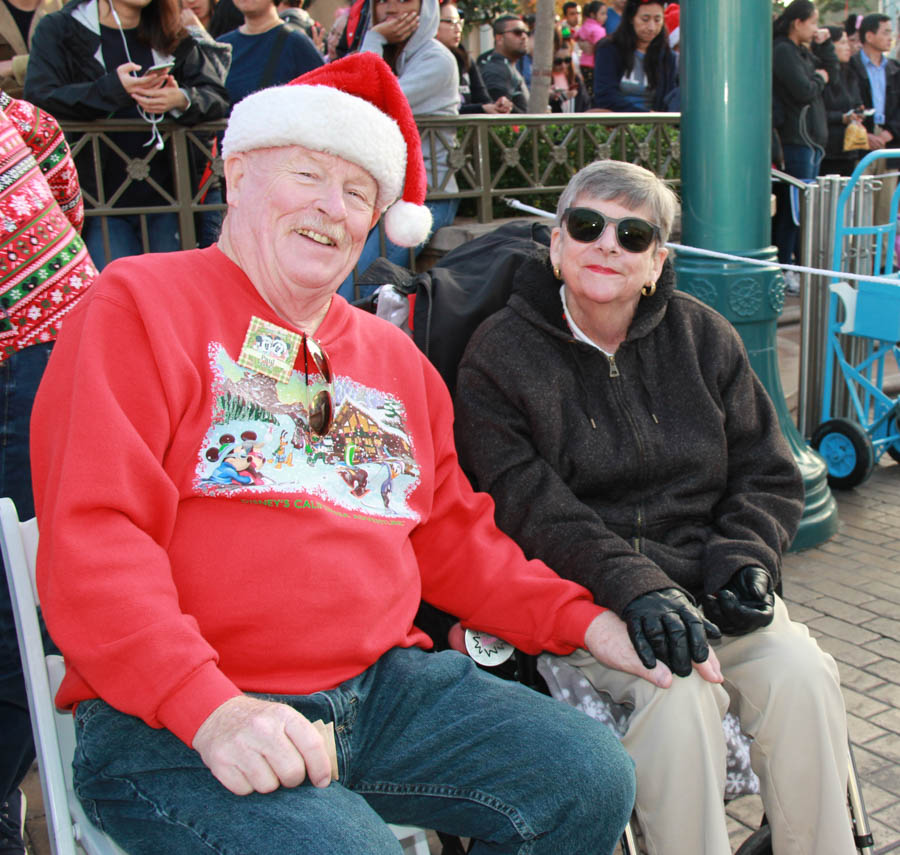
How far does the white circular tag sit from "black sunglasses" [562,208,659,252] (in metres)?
1.00

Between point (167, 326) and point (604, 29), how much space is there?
1074cm

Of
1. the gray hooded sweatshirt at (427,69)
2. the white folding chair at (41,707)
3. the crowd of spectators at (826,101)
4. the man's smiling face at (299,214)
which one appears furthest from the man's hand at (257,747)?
the crowd of spectators at (826,101)

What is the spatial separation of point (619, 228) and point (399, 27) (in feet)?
10.6

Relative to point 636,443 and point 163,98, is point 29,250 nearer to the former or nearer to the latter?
point 636,443

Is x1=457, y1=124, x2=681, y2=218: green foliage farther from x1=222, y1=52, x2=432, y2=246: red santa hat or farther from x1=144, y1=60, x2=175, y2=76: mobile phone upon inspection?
x1=222, y1=52, x2=432, y2=246: red santa hat

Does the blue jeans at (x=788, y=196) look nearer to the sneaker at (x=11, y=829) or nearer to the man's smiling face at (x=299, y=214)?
the man's smiling face at (x=299, y=214)

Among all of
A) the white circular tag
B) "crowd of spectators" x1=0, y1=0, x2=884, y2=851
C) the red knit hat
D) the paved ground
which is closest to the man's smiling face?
"crowd of spectators" x1=0, y1=0, x2=884, y2=851

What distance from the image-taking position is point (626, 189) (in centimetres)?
256

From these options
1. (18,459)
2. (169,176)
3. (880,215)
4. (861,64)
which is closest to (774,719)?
(18,459)

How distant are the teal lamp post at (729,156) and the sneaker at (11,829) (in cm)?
310

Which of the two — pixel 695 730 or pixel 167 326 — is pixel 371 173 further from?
pixel 695 730

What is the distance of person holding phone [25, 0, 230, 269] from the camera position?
14.4 ft

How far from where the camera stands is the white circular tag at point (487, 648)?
2.29 meters

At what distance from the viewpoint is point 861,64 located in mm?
10023
